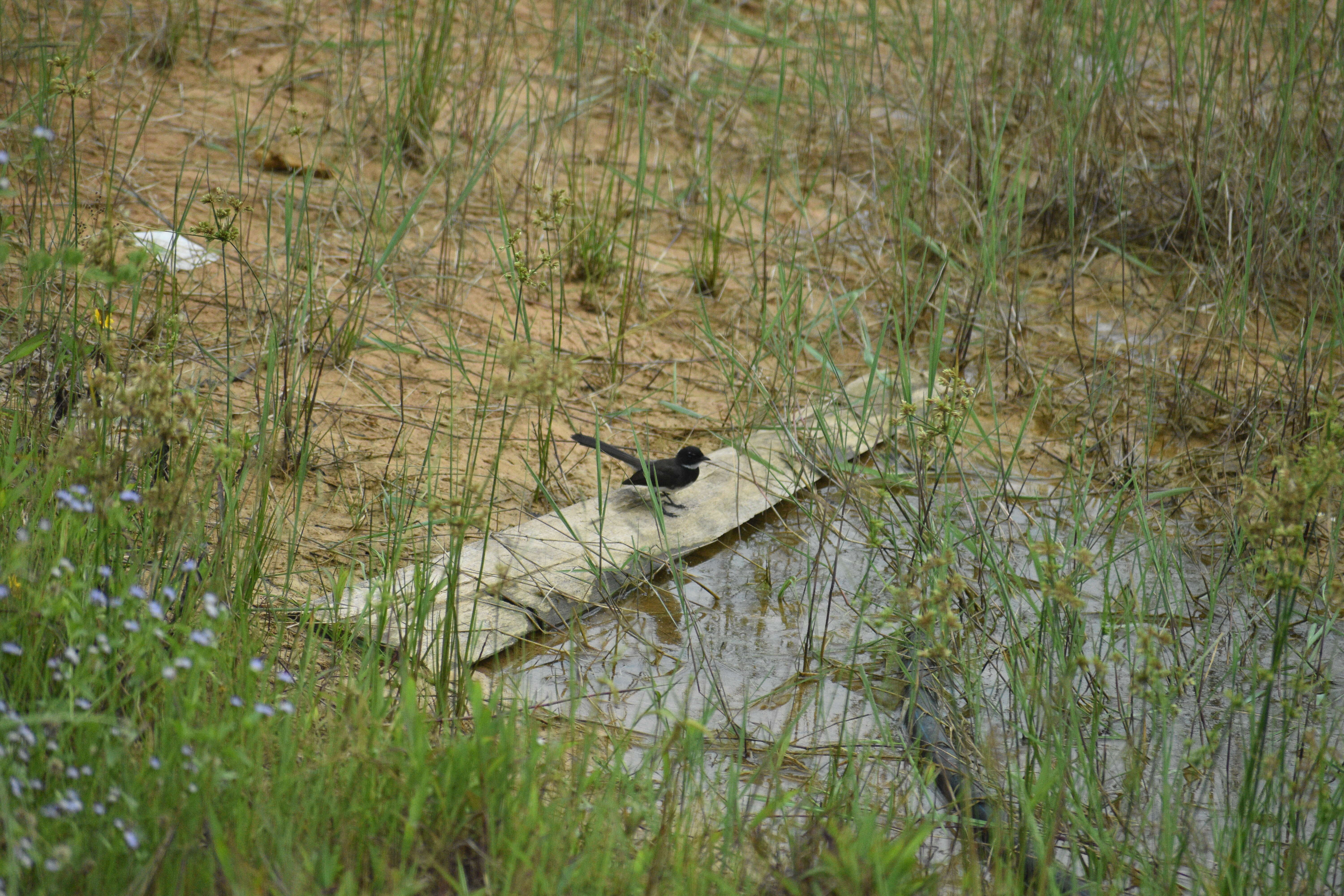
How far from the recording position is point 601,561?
126 inches

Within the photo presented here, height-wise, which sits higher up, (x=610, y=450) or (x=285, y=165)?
(x=285, y=165)

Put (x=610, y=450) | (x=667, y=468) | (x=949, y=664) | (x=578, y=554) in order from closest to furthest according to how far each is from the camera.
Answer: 1. (x=949, y=664)
2. (x=578, y=554)
3. (x=667, y=468)
4. (x=610, y=450)

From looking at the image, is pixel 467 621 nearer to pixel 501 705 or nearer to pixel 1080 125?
pixel 501 705

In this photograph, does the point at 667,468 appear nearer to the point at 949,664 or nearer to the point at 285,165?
the point at 949,664

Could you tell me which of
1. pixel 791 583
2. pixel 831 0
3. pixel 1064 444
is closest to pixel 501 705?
pixel 791 583

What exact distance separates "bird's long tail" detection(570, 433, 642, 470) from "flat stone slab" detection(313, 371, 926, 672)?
0.33ft

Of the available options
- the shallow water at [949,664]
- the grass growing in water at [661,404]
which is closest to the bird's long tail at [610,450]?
the grass growing in water at [661,404]

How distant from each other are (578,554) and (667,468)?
16.9 inches

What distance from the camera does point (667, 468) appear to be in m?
3.58

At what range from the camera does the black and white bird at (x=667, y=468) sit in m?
3.59

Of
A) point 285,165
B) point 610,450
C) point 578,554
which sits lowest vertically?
point 578,554

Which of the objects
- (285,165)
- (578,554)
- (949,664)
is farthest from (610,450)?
(285,165)

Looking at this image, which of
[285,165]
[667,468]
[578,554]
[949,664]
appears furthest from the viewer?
[285,165]

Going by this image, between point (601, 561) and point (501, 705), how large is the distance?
1.01 m
